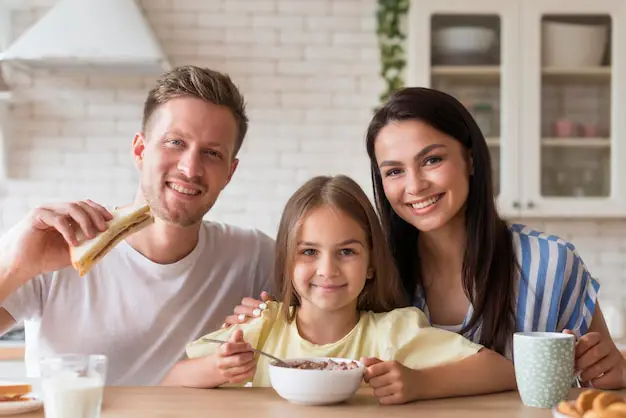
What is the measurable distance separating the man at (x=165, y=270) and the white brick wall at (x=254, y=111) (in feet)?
5.81

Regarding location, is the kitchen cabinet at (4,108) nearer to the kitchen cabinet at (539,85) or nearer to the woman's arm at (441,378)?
the kitchen cabinet at (539,85)

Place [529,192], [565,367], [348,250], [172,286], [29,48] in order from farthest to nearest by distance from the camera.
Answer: [529,192]
[29,48]
[172,286]
[348,250]
[565,367]

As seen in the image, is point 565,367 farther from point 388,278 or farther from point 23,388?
point 23,388

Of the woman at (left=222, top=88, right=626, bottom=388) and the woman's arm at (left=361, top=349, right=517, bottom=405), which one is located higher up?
the woman at (left=222, top=88, right=626, bottom=388)

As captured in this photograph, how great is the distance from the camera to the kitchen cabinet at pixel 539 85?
3.73 meters

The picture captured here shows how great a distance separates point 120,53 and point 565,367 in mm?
2585

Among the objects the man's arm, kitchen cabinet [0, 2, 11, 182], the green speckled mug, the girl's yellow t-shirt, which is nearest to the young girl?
the girl's yellow t-shirt

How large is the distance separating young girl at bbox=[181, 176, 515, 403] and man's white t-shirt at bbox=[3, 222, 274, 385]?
0.34 metres

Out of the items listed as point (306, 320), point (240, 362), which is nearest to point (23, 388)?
point (240, 362)

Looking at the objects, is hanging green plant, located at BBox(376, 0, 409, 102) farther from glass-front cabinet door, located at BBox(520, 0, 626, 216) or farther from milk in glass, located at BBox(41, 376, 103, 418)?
milk in glass, located at BBox(41, 376, 103, 418)

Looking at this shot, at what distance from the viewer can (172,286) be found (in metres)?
2.11

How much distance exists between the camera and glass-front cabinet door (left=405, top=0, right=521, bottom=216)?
3729 millimetres

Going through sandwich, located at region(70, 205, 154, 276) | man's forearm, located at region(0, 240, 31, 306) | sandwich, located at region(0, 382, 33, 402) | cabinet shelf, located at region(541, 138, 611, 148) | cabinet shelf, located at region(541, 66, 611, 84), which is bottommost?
sandwich, located at region(0, 382, 33, 402)

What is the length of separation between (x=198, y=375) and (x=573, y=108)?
2.77 m
